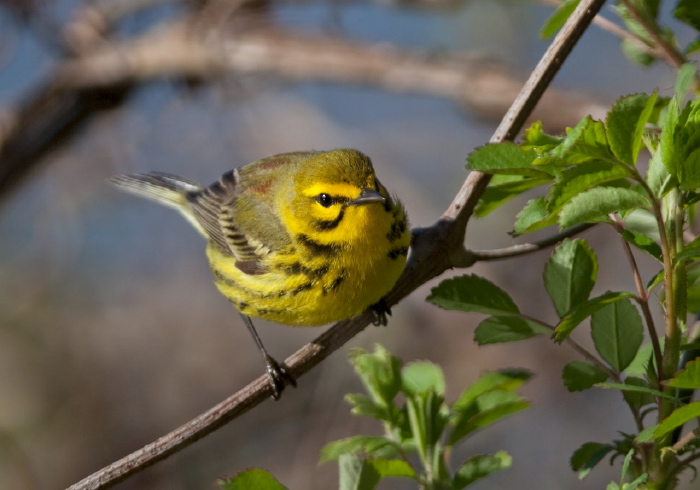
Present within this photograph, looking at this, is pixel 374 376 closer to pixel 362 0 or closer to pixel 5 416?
pixel 362 0

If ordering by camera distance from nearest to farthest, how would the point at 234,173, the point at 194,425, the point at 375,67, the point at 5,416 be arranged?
the point at 194,425 < the point at 234,173 < the point at 375,67 < the point at 5,416

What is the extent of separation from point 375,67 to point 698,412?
12.4ft

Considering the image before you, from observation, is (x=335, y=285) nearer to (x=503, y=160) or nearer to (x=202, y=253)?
(x=503, y=160)

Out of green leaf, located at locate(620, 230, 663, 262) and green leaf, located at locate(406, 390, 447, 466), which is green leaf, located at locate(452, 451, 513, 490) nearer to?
green leaf, located at locate(406, 390, 447, 466)

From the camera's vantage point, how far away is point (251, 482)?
1136 mm

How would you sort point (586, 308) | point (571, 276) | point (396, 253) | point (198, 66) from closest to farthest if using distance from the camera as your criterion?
point (586, 308) → point (571, 276) → point (396, 253) → point (198, 66)

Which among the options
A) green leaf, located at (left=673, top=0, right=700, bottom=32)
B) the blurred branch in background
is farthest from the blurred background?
green leaf, located at (left=673, top=0, right=700, bottom=32)

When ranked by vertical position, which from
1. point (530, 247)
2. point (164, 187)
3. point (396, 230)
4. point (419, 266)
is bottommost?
point (530, 247)

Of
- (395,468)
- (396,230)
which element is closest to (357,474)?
(395,468)

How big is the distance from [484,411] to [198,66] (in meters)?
4.24

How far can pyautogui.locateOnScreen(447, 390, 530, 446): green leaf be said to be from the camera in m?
Answer: 1.34

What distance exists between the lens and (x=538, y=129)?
118cm

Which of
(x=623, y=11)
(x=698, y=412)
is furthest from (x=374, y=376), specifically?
(x=623, y=11)

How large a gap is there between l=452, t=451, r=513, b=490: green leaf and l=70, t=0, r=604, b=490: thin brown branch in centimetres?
64
